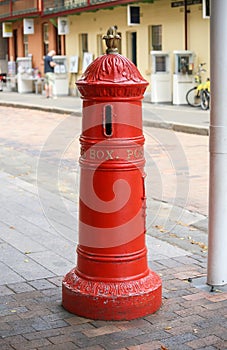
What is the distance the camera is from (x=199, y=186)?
32.1 feet

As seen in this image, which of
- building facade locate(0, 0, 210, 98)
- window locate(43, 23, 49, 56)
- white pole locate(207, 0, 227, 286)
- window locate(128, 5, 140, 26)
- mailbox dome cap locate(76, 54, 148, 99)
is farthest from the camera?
window locate(43, 23, 49, 56)

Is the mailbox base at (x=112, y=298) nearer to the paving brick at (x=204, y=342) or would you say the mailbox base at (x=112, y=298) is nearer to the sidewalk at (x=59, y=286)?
the sidewalk at (x=59, y=286)

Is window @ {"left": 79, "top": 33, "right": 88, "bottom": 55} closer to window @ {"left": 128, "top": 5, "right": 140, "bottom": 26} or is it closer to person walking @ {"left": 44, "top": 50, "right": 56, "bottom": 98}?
person walking @ {"left": 44, "top": 50, "right": 56, "bottom": 98}

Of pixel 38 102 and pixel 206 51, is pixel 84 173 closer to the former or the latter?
pixel 206 51

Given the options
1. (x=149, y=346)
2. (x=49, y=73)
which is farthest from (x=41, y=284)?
(x=49, y=73)

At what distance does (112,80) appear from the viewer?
4.49 m

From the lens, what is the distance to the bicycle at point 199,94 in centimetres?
2170

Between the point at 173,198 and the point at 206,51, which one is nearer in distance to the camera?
the point at 173,198

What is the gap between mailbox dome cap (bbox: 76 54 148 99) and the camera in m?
4.48

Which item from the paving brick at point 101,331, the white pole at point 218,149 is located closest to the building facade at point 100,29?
the white pole at point 218,149

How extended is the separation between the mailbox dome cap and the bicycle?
17.2m

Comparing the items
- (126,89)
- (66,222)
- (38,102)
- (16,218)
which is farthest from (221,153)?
(38,102)

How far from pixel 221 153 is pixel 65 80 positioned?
27.5 m

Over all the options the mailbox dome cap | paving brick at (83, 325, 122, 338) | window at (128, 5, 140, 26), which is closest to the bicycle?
window at (128, 5, 140, 26)
